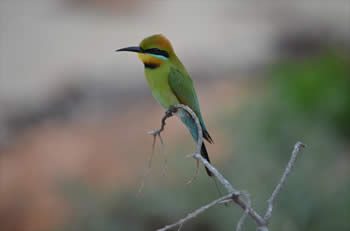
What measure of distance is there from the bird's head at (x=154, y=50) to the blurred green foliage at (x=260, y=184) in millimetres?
1283

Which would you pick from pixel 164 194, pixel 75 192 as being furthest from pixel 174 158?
pixel 75 192

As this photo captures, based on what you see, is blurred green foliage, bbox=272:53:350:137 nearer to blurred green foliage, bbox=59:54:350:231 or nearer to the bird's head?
blurred green foliage, bbox=59:54:350:231

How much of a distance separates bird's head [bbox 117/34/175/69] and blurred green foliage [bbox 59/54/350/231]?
1.28 metres

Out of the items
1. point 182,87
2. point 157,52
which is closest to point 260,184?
point 182,87

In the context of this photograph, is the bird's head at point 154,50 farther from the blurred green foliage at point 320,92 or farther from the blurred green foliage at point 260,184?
the blurred green foliage at point 320,92

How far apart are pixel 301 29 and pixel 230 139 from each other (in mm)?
3382

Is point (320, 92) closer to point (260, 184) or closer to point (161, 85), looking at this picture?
point (260, 184)

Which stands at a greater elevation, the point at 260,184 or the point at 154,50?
the point at 154,50

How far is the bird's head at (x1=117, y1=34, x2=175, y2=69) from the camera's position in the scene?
139cm

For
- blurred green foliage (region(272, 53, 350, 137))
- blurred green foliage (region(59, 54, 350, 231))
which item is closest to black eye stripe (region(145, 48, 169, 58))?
blurred green foliage (region(59, 54, 350, 231))

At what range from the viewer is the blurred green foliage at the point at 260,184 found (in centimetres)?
251

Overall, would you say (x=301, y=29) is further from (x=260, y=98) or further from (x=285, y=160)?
(x=285, y=160)

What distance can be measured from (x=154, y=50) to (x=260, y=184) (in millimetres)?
1398

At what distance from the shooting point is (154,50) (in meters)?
1.41
